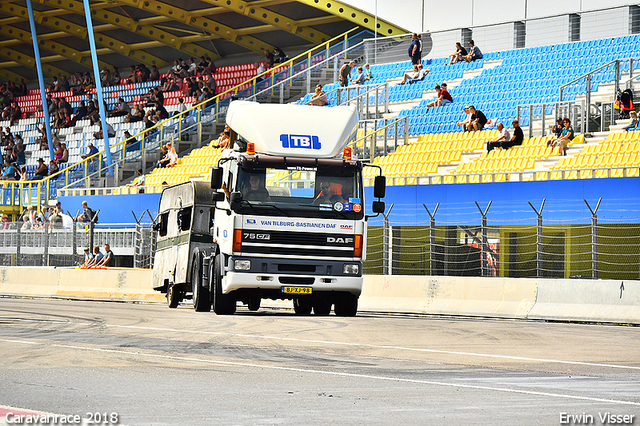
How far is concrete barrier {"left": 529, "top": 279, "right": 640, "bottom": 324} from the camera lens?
16641 millimetres

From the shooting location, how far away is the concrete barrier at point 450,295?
59.5 ft

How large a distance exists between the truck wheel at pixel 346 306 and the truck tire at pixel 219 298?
1914 mm

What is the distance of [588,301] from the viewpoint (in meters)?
17.2

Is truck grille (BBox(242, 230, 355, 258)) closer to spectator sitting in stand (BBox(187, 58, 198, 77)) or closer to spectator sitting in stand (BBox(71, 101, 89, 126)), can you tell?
spectator sitting in stand (BBox(187, 58, 198, 77))

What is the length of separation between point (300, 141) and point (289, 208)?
4.21 feet

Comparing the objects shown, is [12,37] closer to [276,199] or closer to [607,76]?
[607,76]

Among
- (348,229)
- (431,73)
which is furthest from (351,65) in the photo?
(348,229)

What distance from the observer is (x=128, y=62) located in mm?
60500

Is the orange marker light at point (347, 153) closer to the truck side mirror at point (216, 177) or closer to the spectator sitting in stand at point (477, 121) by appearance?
the truck side mirror at point (216, 177)

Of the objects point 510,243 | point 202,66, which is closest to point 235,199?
point 510,243

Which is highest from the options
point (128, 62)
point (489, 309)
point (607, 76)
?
point (128, 62)

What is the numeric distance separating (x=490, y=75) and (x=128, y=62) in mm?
32277

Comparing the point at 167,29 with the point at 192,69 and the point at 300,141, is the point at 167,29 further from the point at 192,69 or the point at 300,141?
the point at 300,141

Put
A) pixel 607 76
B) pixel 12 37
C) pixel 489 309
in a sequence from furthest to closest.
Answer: pixel 12 37, pixel 607 76, pixel 489 309
